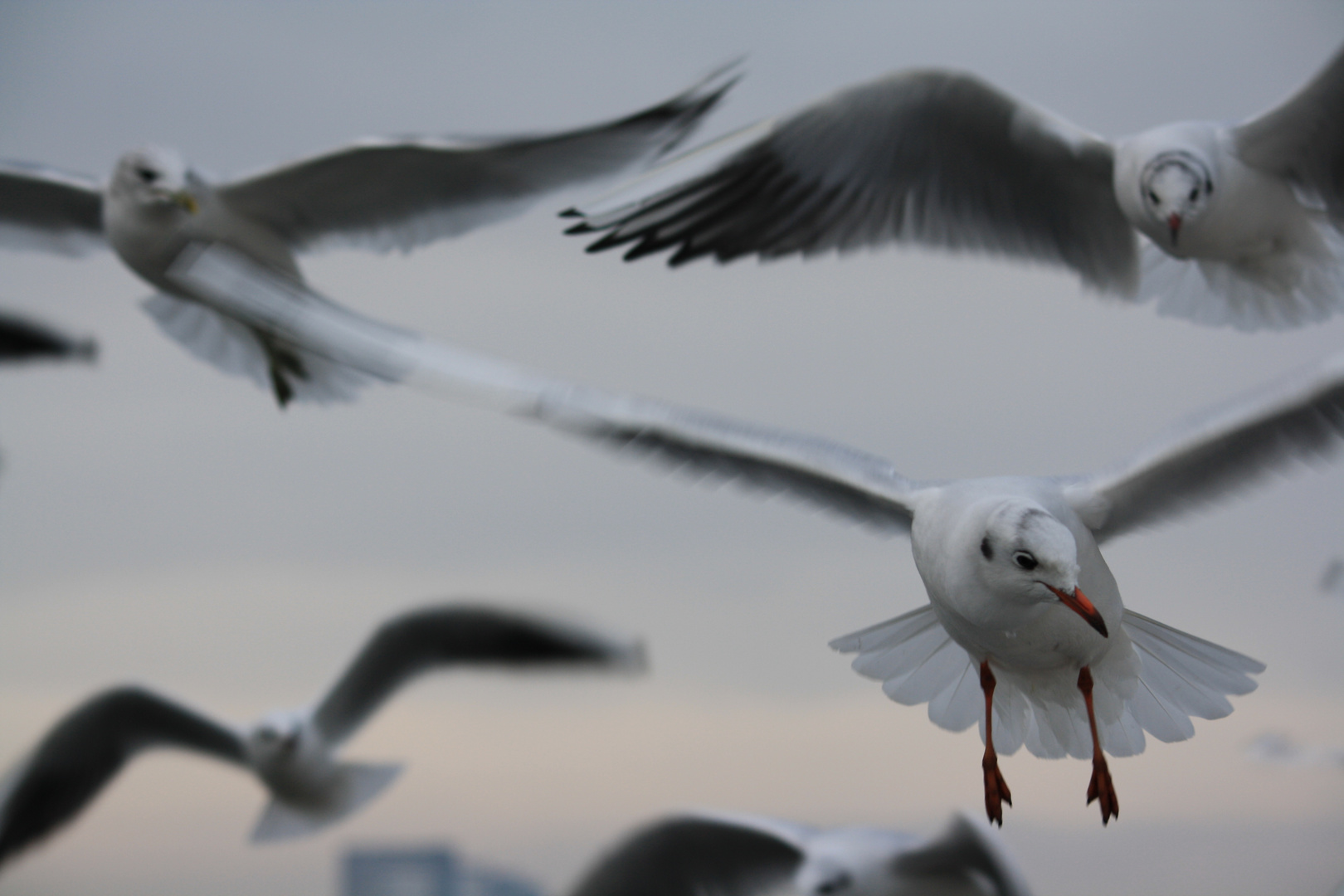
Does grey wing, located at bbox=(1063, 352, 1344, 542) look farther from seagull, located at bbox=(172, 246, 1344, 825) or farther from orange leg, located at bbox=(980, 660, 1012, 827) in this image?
orange leg, located at bbox=(980, 660, 1012, 827)

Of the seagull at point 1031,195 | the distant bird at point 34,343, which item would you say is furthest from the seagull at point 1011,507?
the distant bird at point 34,343

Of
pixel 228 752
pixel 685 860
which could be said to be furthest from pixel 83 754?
pixel 685 860

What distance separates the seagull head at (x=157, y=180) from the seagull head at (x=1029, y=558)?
1.84 metres

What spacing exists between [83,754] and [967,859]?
2116mm

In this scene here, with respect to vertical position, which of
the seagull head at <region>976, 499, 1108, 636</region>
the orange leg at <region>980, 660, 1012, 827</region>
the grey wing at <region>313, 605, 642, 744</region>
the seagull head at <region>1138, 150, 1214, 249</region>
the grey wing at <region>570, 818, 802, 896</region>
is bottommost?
the orange leg at <region>980, 660, 1012, 827</region>

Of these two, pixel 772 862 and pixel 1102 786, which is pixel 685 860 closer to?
pixel 772 862

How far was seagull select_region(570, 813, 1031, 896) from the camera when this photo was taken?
318 cm

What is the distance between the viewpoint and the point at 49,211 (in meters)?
3.33

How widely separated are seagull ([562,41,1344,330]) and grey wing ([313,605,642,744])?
0.94 metres

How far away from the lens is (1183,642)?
6.50 ft

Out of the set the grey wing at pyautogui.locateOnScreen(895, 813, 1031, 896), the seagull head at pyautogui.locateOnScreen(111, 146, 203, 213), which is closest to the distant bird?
the seagull head at pyautogui.locateOnScreen(111, 146, 203, 213)

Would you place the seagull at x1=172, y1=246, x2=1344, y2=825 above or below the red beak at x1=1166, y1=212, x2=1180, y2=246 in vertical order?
below

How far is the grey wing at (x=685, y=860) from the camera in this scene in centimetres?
340

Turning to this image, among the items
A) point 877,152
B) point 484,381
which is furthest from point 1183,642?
point 877,152
